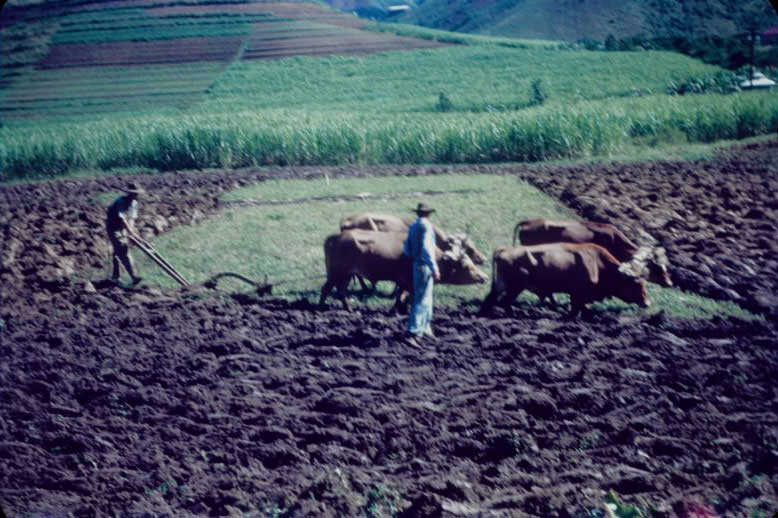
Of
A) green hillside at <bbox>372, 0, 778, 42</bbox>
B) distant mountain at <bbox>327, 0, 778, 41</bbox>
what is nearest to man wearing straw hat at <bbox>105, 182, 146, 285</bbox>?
distant mountain at <bbox>327, 0, 778, 41</bbox>

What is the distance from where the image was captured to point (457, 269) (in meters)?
14.1

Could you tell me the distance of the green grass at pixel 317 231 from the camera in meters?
14.1

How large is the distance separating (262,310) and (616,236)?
6.22 meters

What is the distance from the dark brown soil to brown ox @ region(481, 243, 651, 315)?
0.40m

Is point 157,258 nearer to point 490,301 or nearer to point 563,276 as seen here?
point 490,301

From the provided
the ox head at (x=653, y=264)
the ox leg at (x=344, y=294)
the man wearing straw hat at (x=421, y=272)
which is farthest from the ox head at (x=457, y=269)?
the ox head at (x=653, y=264)

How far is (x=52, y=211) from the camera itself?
22922 mm

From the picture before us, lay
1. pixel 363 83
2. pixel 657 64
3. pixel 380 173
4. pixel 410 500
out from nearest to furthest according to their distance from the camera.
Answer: pixel 410 500
pixel 380 173
pixel 657 64
pixel 363 83

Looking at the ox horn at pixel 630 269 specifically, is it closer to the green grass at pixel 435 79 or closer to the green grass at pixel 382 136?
the green grass at pixel 382 136

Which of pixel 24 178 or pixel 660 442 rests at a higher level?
pixel 660 442

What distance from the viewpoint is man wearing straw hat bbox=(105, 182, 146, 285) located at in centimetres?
1527

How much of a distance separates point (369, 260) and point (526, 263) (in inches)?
98.5

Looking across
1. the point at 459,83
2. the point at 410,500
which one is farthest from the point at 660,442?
the point at 459,83

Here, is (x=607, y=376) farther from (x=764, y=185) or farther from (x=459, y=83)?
(x=459, y=83)
